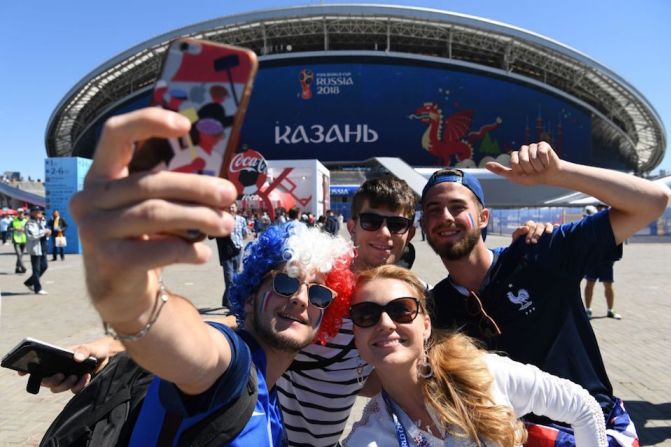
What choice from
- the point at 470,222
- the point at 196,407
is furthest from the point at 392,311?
the point at 196,407

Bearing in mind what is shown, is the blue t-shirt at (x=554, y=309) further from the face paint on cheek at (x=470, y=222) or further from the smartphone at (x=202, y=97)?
the smartphone at (x=202, y=97)

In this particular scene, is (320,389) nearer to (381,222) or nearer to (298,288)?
(298,288)

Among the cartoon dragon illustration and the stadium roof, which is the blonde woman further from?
the cartoon dragon illustration

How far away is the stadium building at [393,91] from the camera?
1698 inches

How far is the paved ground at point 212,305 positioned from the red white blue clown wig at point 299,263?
301 centimetres

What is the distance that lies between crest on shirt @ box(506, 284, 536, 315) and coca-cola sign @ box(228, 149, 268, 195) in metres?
16.8

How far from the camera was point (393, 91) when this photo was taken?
144ft

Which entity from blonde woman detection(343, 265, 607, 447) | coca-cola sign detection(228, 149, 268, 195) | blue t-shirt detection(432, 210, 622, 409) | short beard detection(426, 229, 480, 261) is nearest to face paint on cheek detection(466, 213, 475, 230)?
short beard detection(426, 229, 480, 261)

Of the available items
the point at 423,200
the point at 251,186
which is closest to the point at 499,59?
the point at 251,186

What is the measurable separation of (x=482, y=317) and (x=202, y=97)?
1.87m

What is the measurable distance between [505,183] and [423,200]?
1608 inches

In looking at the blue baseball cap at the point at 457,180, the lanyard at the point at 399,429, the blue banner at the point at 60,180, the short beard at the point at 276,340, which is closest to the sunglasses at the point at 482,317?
the blue baseball cap at the point at 457,180

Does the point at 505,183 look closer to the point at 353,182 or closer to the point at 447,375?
the point at 353,182

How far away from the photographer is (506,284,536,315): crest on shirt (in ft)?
7.51
